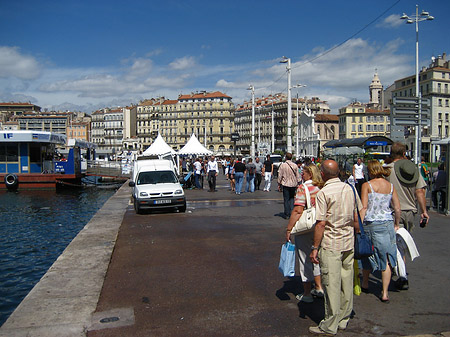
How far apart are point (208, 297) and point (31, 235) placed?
409 inches

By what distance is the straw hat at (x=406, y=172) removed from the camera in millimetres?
6332

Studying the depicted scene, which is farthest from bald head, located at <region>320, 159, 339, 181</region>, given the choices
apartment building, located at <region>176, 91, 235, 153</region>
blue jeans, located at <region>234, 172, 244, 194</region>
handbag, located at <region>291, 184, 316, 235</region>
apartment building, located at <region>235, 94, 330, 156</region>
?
apartment building, located at <region>176, 91, 235, 153</region>

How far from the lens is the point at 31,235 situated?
14336mm

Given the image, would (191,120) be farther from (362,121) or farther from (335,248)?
(335,248)

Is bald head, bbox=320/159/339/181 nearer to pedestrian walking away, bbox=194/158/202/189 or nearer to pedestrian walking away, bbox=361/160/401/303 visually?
pedestrian walking away, bbox=361/160/401/303

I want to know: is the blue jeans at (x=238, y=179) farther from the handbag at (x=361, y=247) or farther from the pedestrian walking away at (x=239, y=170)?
the handbag at (x=361, y=247)

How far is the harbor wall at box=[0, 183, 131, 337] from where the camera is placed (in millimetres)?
4852

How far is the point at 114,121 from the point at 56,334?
164050mm

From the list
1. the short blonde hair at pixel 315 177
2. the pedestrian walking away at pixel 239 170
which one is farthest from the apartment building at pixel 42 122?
the short blonde hair at pixel 315 177


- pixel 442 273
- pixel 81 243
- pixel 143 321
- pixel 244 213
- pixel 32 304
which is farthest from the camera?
pixel 244 213

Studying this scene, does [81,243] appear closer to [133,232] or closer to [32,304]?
[133,232]

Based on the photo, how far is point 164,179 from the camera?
16.5m

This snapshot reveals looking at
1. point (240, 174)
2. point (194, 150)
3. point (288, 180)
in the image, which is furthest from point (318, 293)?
point (194, 150)

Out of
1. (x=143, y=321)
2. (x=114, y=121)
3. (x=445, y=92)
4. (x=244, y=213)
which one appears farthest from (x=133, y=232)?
(x=114, y=121)
